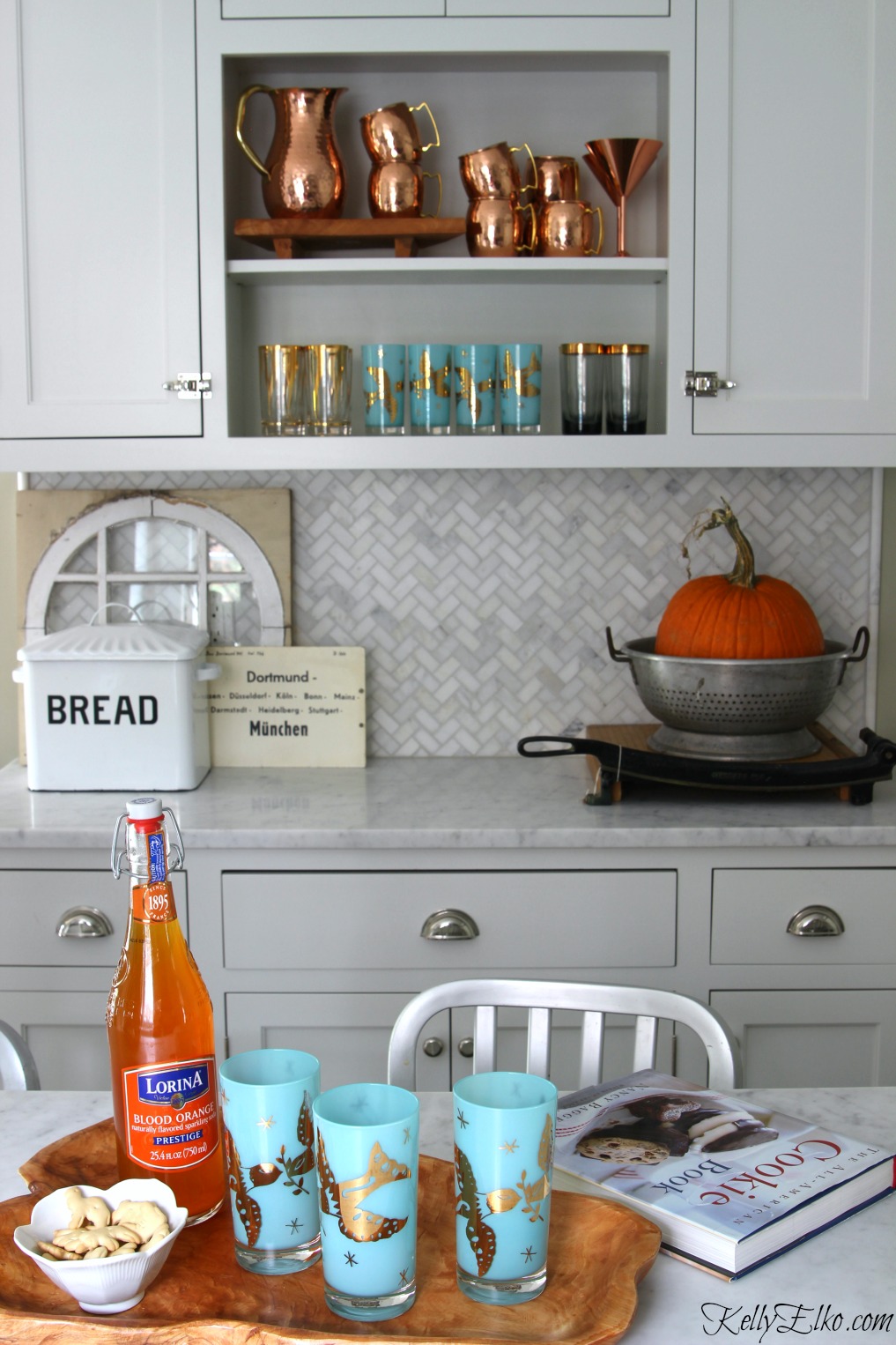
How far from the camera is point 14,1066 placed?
4.12 feet

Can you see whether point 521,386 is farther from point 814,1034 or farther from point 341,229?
point 814,1034

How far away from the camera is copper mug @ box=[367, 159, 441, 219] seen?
2209 mm

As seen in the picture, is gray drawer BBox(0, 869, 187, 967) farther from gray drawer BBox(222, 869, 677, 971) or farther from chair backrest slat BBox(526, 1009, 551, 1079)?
chair backrest slat BBox(526, 1009, 551, 1079)

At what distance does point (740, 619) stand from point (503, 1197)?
1486 mm

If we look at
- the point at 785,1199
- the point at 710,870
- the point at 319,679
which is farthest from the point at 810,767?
the point at 785,1199

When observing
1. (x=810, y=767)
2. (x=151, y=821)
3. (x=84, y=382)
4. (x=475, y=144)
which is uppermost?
(x=475, y=144)

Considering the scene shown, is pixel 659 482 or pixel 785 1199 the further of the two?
pixel 659 482

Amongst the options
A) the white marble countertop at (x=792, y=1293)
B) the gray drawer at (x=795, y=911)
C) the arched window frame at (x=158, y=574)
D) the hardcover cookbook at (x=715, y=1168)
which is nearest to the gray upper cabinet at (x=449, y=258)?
the arched window frame at (x=158, y=574)

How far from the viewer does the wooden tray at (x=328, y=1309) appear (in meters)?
0.78

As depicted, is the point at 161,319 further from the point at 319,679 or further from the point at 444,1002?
the point at 444,1002

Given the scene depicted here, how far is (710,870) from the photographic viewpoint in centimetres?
199

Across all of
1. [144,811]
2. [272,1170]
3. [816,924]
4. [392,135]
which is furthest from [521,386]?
[272,1170]

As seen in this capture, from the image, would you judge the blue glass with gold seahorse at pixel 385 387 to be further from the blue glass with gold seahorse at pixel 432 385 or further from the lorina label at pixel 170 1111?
the lorina label at pixel 170 1111

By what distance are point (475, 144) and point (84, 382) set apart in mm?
863
